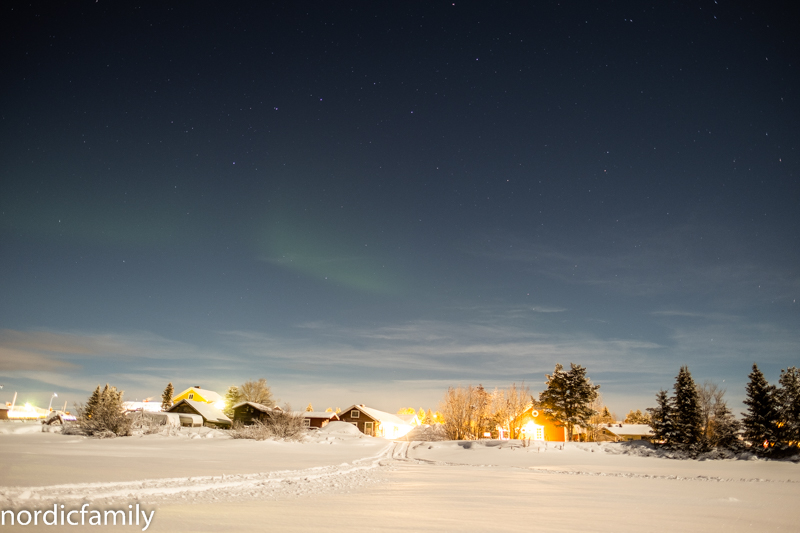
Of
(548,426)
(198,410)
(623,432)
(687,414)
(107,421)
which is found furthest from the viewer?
(623,432)

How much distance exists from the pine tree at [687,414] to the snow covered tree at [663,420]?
41 cm

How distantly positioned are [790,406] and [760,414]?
7.33 ft

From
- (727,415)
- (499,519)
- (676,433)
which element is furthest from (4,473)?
(727,415)

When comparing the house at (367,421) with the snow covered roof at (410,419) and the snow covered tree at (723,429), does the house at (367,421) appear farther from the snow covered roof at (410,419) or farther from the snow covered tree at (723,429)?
the snow covered tree at (723,429)

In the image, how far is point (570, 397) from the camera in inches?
1937

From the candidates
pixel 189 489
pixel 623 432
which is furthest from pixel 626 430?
pixel 189 489

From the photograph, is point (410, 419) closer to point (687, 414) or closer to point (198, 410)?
point (198, 410)

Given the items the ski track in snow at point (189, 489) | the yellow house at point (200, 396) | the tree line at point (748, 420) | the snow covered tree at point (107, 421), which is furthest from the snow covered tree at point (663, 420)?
the yellow house at point (200, 396)

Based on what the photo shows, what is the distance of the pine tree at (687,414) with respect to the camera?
125 ft

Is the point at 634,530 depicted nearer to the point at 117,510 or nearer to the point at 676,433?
the point at 117,510

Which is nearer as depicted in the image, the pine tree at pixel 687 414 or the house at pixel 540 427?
the pine tree at pixel 687 414

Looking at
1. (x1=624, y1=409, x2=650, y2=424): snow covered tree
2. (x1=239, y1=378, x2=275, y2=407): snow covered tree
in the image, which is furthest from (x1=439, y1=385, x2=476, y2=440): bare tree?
(x1=624, y1=409, x2=650, y2=424): snow covered tree

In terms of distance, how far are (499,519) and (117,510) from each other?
23.3 ft

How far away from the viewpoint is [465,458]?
30.8 meters
